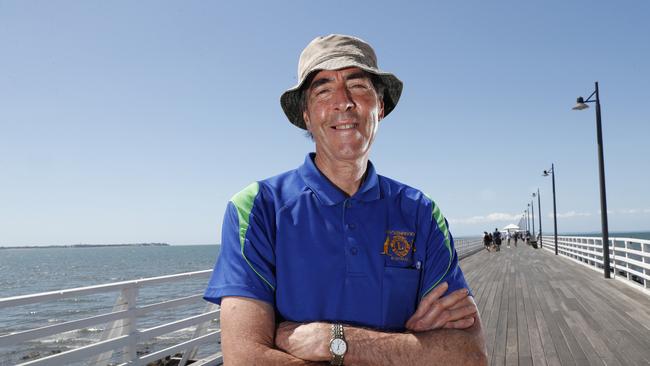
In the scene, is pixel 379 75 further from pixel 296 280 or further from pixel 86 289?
pixel 86 289

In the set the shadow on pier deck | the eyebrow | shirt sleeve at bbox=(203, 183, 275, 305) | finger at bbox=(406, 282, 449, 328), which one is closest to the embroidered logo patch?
finger at bbox=(406, 282, 449, 328)

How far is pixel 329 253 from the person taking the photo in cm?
165

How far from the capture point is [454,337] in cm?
171

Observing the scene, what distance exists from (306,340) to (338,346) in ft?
0.34

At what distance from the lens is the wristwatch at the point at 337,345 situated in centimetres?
154

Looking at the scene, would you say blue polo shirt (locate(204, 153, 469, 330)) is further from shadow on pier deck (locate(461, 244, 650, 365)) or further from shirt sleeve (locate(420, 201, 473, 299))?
shadow on pier deck (locate(461, 244, 650, 365))

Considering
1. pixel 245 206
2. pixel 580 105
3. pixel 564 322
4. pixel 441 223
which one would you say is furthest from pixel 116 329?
pixel 580 105

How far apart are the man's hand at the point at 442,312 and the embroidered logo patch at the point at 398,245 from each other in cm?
16

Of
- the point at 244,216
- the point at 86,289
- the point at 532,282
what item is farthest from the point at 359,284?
the point at 532,282

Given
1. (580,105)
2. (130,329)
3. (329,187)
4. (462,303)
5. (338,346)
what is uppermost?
(580,105)

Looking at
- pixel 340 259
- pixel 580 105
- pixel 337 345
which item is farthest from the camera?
pixel 580 105

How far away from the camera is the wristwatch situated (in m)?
1.54

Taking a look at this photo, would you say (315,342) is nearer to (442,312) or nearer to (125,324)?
(442,312)

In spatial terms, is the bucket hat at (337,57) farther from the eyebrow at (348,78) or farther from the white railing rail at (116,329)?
the white railing rail at (116,329)
